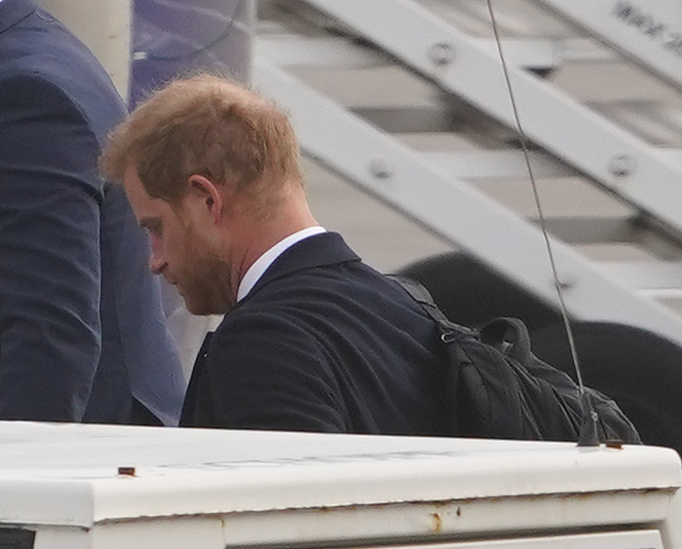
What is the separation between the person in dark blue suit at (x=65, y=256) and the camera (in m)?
2.58

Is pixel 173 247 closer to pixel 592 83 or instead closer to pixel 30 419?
pixel 30 419

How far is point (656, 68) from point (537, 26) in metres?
0.43

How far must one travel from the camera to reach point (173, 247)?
103 inches

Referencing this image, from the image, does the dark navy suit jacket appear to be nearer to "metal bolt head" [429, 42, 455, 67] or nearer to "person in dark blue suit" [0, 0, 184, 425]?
"person in dark blue suit" [0, 0, 184, 425]

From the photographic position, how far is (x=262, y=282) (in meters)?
2.46

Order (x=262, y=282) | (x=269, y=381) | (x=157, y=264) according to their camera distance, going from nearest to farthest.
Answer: (x=269, y=381) < (x=262, y=282) < (x=157, y=264)

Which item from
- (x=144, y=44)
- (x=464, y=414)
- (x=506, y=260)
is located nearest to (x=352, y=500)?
(x=464, y=414)

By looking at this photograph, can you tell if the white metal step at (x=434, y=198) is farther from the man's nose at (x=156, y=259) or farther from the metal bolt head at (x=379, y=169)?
the man's nose at (x=156, y=259)

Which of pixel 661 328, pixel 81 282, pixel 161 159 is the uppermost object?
pixel 161 159

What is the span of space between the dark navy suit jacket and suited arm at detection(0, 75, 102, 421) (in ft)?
0.90

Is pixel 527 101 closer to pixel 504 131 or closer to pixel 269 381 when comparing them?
pixel 504 131

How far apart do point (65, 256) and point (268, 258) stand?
311mm

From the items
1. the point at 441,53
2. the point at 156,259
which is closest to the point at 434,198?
the point at 441,53

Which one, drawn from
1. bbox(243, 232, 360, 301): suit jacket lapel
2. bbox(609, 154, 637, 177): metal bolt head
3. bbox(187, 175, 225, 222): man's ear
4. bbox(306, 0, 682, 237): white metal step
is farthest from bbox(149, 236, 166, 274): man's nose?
bbox(609, 154, 637, 177): metal bolt head
